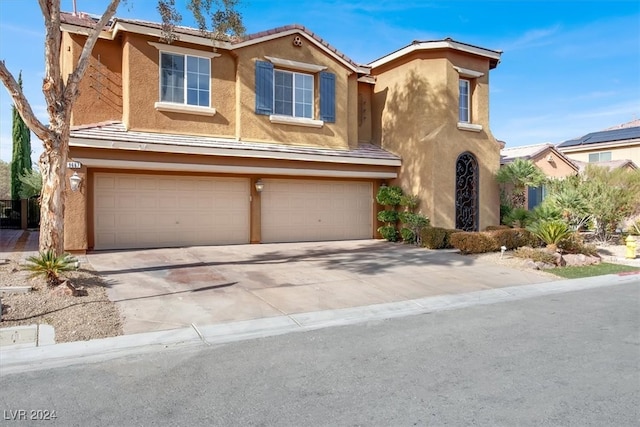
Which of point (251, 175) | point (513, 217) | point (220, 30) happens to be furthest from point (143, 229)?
point (513, 217)

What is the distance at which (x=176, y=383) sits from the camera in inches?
181

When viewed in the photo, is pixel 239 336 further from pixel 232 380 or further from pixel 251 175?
pixel 251 175

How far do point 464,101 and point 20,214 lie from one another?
63.6 feet

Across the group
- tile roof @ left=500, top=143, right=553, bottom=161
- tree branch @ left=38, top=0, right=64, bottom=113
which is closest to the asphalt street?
tree branch @ left=38, top=0, right=64, bottom=113

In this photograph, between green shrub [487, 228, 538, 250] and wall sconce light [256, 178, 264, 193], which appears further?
wall sconce light [256, 178, 264, 193]

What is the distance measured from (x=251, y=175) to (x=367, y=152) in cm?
458

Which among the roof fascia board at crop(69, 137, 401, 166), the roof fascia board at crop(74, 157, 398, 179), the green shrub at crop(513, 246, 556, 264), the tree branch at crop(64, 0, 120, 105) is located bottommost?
the green shrub at crop(513, 246, 556, 264)

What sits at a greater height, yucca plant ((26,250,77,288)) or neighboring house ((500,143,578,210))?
neighboring house ((500,143,578,210))

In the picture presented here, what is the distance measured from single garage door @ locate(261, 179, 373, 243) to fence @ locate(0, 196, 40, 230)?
10652 millimetres

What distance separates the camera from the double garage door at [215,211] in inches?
522

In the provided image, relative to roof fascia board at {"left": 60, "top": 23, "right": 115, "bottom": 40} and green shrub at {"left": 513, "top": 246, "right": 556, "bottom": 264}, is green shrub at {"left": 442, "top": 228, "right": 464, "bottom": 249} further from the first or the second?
roof fascia board at {"left": 60, "top": 23, "right": 115, "bottom": 40}

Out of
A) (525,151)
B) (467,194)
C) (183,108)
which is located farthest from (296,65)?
(525,151)

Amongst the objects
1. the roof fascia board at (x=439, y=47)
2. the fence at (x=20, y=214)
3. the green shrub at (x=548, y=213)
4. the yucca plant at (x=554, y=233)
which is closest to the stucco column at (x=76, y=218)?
the fence at (x=20, y=214)

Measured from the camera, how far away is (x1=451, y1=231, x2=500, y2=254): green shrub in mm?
13508
